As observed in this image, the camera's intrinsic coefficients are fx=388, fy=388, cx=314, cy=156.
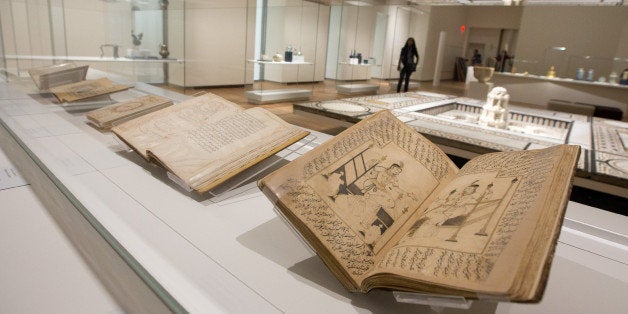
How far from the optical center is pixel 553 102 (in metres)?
7.08

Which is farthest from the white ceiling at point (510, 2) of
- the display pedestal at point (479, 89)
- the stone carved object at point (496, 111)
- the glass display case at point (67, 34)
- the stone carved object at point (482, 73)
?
the glass display case at point (67, 34)

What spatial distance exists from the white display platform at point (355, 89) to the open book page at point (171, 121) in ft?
23.5

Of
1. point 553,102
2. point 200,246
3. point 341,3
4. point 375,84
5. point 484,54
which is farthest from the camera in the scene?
point 484,54

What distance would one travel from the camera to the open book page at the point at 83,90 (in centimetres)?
147

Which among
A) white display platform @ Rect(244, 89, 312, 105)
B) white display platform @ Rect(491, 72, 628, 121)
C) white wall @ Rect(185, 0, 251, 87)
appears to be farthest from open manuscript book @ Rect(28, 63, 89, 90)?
white display platform @ Rect(491, 72, 628, 121)

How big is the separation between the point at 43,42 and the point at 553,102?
7.69 metres

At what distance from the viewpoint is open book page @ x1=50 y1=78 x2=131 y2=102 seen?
1.47 meters

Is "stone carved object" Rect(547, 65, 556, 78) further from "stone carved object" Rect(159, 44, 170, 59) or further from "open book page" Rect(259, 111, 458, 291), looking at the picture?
"open book page" Rect(259, 111, 458, 291)

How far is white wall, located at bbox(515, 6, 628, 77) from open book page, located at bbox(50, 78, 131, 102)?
10176 millimetres

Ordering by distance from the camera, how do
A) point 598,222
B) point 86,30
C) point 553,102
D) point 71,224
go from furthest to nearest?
point 553,102 < point 86,30 < point 598,222 < point 71,224

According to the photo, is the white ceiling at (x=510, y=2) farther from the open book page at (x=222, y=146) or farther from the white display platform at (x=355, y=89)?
the open book page at (x=222, y=146)

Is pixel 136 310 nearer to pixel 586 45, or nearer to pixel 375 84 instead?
pixel 375 84

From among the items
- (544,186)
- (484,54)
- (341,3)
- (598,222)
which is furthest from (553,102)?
(484,54)

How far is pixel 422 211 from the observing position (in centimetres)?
59
